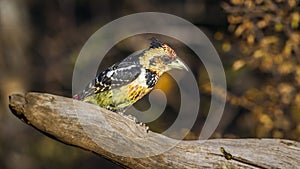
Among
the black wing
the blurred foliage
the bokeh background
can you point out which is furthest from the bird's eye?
the bokeh background

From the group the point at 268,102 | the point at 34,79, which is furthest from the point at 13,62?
the point at 268,102

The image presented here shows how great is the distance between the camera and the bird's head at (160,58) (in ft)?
13.3

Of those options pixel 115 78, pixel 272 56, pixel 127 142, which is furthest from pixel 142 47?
pixel 127 142

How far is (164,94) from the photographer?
793 cm

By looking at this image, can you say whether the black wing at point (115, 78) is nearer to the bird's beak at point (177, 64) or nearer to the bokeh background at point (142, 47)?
the bird's beak at point (177, 64)

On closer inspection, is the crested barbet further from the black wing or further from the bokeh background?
the bokeh background

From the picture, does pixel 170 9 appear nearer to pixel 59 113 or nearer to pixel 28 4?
pixel 28 4

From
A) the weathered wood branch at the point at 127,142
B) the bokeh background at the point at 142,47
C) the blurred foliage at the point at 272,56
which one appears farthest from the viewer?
the bokeh background at the point at 142,47

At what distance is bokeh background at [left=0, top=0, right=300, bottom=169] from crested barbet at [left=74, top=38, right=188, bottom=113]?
1932mm

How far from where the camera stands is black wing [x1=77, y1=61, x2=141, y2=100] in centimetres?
407

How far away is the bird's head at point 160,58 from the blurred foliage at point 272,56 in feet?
5.92

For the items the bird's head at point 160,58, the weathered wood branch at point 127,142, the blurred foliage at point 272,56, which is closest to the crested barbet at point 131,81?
the bird's head at point 160,58

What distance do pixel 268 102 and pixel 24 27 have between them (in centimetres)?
444

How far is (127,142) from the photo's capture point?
12.3ft
